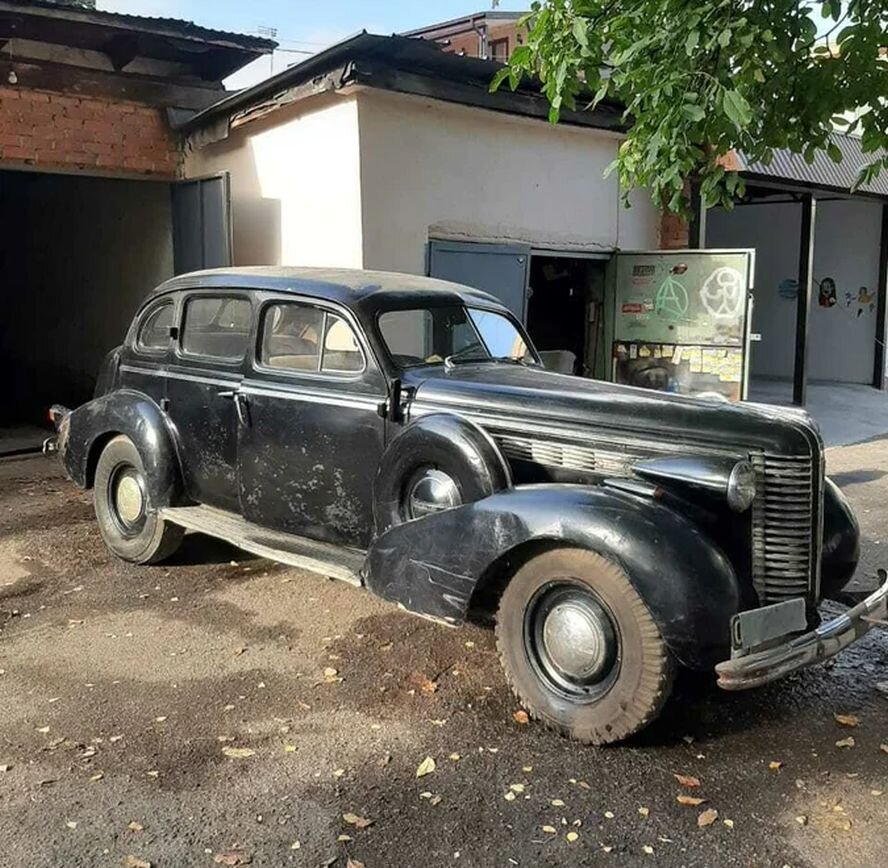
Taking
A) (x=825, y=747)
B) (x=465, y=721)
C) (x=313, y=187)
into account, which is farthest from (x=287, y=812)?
(x=313, y=187)

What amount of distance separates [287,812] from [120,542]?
3257mm

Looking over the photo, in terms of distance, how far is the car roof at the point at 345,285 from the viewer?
16.4ft

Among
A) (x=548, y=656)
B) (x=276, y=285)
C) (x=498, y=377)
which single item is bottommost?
(x=548, y=656)

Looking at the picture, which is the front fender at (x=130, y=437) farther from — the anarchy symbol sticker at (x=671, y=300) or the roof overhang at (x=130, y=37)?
the anarchy symbol sticker at (x=671, y=300)

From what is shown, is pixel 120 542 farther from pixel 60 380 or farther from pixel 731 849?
pixel 60 380

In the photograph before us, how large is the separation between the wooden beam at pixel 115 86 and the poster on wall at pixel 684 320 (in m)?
4.88

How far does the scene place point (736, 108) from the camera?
4031 mm

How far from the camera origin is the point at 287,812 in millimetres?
3240

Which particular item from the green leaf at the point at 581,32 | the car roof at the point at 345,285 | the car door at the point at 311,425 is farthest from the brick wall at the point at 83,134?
the green leaf at the point at 581,32

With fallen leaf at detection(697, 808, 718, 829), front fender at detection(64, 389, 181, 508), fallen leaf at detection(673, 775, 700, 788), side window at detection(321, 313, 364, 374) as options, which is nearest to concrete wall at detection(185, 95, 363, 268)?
front fender at detection(64, 389, 181, 508)

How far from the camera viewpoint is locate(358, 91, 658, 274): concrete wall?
317 inches

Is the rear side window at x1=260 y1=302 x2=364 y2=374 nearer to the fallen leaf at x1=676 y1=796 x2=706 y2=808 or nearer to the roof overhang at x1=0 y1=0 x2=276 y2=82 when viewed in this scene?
the fallen leaf at x1=676 y1=796 x2=706 y2=808

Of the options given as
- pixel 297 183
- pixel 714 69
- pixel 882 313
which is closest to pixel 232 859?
pixel 714 69

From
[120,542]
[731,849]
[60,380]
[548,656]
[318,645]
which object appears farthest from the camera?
[60,380]
